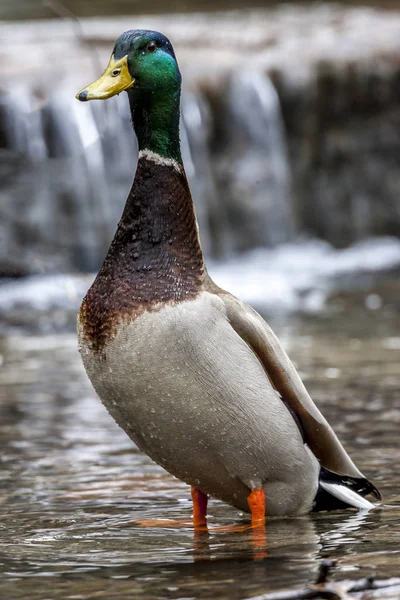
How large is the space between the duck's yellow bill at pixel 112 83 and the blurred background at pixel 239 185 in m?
2.23

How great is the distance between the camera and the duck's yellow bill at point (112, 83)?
3752 mm

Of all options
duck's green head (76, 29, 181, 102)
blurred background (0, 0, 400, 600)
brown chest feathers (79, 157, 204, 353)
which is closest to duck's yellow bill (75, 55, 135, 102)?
duck's green head (76, 29, 181, 102)

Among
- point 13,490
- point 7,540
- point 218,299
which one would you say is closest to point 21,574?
point 7,540

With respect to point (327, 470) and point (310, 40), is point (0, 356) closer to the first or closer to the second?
point (327, 470)

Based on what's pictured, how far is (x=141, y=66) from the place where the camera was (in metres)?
3.85

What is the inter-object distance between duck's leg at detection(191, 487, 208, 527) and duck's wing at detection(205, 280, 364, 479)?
40 cm

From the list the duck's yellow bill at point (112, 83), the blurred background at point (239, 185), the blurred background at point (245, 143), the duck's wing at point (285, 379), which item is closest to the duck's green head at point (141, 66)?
the duck's yellow bill at point (112, 83)

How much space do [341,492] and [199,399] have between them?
766 mm

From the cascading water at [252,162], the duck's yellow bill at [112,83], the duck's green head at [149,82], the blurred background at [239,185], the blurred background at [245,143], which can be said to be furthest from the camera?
the cascading water at [252,162]

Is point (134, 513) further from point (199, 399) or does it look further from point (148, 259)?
point (148, 259)

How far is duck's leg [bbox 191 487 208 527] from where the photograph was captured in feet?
13.5

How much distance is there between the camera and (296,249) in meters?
15.2

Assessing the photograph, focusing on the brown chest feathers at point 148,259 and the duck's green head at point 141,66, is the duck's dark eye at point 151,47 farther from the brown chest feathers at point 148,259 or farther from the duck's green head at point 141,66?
the brown chest feathers at point 148,259

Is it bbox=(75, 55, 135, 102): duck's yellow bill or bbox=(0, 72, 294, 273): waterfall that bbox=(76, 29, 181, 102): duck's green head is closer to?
bbox=(75, 55, 135, 102): duck's yellow bill
